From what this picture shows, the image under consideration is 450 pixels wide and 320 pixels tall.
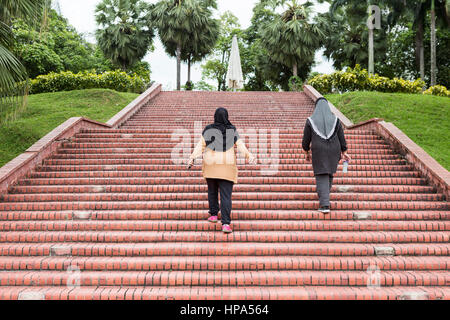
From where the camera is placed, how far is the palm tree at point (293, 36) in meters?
18.2

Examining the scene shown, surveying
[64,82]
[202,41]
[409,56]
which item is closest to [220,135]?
[64,82]

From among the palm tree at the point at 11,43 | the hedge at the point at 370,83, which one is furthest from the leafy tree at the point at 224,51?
the palm tree at the point at 11,43

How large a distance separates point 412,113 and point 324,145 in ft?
24.9

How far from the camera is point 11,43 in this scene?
600 cm

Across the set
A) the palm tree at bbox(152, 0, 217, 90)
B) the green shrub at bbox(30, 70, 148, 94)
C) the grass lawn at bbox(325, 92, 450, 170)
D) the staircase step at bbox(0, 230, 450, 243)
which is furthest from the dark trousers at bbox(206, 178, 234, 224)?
the palm tree at bbox(152, 0, 217, 90)

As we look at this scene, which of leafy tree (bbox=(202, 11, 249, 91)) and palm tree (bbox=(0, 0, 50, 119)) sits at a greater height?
leafy tree (bbox=(202, 11, 249, 91))

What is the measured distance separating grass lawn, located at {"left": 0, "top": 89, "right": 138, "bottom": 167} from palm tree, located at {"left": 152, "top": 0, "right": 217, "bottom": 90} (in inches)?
329

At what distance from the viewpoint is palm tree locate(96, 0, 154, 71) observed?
20.8 meters

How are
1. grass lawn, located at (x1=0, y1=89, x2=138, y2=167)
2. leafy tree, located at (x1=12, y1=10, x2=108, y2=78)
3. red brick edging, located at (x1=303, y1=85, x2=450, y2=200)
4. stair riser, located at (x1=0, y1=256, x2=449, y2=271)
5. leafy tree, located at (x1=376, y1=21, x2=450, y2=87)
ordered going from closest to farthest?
stair riser, located at (x1=0, y1=256, x2=449, y2=271) → red brick edging, located at (x1=303, y1=85, x2=450, y2=200) → grass lawn, located at (x1=0, y1=89, x2=138, y2=167) → leafy tree, located at (x1=12, y1=10, x2=108, y2=78) → leafy tree, located at (x1=376, y1=21, x2=450, y2=87)

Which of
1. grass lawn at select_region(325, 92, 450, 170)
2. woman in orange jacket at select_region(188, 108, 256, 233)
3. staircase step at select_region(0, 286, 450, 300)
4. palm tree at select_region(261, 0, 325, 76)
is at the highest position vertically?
palm tree at select_region(261, 0, 325, 76)

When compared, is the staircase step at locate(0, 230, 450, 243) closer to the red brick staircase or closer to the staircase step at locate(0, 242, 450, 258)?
the red brick staircase

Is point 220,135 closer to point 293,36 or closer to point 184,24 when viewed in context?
point 293,36

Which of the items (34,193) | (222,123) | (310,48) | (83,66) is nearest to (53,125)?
(34,193)

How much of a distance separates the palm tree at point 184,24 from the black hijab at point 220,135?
17830 millimetres
